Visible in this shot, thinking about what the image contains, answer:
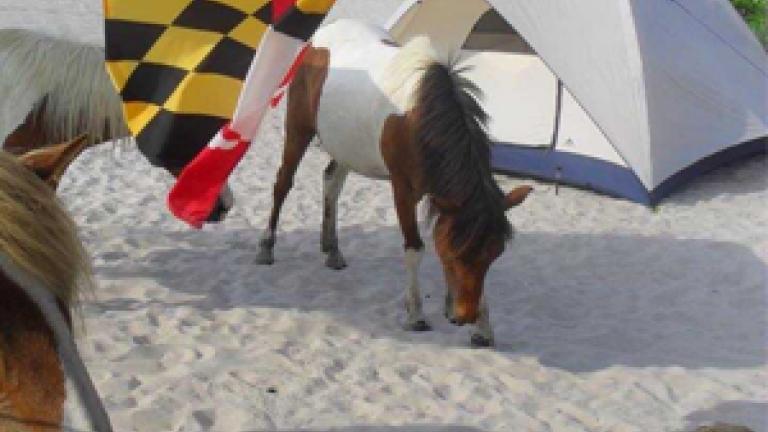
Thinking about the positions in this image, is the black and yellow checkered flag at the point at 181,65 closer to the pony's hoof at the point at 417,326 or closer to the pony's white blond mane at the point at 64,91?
the pony's white blond mane at the point at 64,91

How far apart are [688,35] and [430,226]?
4.32 metres

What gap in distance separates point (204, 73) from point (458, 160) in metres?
1.60

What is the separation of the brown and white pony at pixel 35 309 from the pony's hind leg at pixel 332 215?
4068 millimetres

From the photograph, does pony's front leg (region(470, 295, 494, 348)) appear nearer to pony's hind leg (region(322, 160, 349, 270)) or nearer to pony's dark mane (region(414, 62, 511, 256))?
pony's dark mane (region(414, 62, 511, 256))

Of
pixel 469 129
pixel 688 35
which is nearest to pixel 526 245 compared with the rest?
pixel 469 129

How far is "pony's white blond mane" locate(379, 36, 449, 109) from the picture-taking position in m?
4.68

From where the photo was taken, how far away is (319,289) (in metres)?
5.39

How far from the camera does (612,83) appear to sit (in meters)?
7.14

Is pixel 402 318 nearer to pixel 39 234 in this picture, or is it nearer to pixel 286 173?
pixel 286 173

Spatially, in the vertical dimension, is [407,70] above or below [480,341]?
above

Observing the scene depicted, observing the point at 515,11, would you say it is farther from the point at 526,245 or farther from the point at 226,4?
the point at 226,4

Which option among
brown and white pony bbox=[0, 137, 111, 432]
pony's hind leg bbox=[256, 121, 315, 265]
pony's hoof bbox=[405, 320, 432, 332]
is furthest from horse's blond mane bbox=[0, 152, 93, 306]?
pony's hind leg bbox=[256, 121, 315, 265]

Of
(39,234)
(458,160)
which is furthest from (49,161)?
(458,160)

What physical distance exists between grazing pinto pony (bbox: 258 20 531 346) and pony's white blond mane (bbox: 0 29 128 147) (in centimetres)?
120
